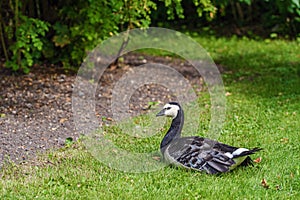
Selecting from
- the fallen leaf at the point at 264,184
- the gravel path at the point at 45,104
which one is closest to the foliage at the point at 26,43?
the gravel path at the point at 45,104

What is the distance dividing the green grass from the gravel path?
36cm

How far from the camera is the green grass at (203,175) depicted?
445cm

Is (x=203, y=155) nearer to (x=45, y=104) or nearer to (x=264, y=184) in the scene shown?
(x=264, y=184)

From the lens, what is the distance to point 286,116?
6.67 metres

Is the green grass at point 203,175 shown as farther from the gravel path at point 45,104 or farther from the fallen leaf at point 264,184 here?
the gravel path at point 45,104

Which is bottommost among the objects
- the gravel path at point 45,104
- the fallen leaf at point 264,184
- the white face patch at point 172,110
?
the gravel path at point 45,104

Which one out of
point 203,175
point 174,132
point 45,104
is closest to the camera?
point 203,175

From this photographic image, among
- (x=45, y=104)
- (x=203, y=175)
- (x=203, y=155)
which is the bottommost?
(x=45, y=104)

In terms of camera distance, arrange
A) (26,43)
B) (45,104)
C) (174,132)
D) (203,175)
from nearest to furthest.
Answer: (203,175) → (174,132) → (45,104) → (26,43)

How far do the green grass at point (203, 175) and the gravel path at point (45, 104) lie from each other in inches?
14.1

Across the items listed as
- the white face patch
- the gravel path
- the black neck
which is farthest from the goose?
the gravel path

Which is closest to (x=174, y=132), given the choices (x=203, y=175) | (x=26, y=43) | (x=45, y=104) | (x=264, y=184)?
(x=203, y=175)

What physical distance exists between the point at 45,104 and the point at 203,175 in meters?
2.87

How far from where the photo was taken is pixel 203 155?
4.82 meters
